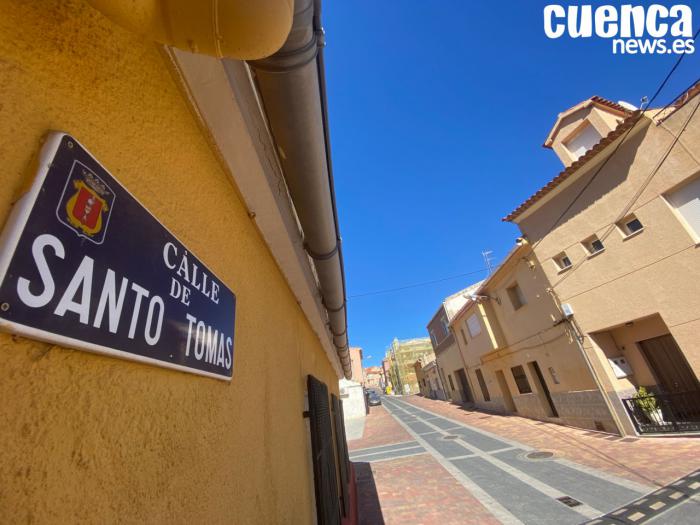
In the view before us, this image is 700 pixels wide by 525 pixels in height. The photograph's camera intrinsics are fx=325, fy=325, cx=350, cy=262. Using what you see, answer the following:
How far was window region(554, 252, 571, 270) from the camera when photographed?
10.8 m

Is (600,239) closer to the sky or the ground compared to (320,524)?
closer to the sky

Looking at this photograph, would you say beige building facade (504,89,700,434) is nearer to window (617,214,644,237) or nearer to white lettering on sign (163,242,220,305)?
window (617,214,644,237)

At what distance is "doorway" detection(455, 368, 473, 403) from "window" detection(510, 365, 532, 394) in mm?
8414

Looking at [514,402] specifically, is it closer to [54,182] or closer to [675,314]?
[675,314]

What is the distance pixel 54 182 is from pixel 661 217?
11.4m

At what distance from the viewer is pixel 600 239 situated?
9672mm

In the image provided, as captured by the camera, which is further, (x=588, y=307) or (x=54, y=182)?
(x=588, y=307)

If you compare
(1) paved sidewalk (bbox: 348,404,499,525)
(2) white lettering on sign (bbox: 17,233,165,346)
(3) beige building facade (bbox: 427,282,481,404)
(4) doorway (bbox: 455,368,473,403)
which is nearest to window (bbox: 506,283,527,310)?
(1) paved sidewalk (bbox: 348,404,499,525)

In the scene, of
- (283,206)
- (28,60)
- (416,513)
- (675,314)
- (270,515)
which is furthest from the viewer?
(675,314)

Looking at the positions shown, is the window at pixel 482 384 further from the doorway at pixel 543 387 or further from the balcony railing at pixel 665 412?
the balcony railing at pixel 665 412

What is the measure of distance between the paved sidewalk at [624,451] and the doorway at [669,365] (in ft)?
4.92

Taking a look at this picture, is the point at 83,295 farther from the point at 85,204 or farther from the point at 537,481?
the point at 537,481

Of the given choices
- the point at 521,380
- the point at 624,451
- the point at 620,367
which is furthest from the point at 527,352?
the point at 624,451

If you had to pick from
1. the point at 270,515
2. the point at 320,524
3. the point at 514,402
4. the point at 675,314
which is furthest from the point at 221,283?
the point at 514,402
